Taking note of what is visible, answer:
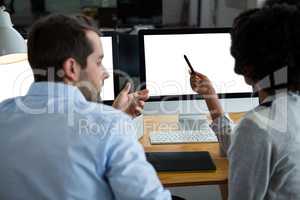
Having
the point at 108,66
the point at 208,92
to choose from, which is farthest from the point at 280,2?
the point at 108,66

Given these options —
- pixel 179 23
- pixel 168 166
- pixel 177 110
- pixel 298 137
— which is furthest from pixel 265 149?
pixel 179 23

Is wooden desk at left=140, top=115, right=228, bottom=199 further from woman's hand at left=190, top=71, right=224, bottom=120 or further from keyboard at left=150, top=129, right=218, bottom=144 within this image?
woman's hand at left=190, top=71, right=224, bottom=120

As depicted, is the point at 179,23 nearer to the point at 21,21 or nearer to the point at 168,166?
the point at 21,21

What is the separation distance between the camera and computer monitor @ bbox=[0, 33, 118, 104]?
5.59 ft

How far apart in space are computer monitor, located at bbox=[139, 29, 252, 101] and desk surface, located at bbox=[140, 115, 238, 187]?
169 millimetres

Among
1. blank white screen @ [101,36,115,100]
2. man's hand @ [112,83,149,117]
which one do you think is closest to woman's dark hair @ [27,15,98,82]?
man's hand @ [112,83,149,117]

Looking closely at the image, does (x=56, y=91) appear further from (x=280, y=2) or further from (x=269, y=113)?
(x=280, y=2)

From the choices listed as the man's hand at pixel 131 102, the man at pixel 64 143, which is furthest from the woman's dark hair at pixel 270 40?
the man's hand at pixel 131 102

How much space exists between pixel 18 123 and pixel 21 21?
10.4 feet

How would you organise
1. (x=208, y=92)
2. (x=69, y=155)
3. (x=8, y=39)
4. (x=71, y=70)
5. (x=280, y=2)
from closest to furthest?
1. (x=69, y=155)
2. (x=71, y=70)
3. (x=280, y=2)
4. (x=8, y=39)
5. (x=208, y=92)

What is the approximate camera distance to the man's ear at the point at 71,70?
1021 mm

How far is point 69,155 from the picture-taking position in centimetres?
93

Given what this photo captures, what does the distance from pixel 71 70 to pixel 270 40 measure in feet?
1.66

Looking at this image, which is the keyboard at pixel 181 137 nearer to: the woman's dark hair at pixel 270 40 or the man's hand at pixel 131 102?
the man's hand at pixel 131 102
